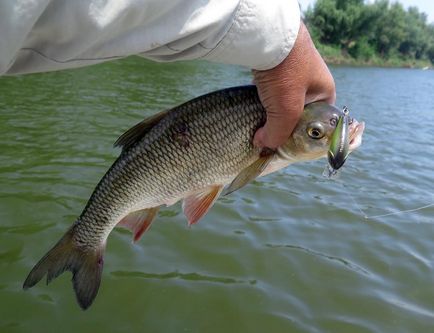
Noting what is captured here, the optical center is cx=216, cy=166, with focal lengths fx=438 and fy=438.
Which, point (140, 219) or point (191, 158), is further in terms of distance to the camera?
point (140, 219)

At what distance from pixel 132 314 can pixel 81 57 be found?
8.88ft

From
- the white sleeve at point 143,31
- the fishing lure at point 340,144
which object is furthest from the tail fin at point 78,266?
the fishing lure at point 340,144

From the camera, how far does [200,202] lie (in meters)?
2.58

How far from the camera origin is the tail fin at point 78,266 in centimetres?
268

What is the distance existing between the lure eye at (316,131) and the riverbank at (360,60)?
170ft

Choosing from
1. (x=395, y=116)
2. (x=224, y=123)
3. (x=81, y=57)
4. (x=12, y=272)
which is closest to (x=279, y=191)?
(x=12, y=272)

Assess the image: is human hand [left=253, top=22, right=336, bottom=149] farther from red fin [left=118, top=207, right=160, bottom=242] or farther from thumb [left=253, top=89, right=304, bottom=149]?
red fin [left=118, top=207, right=160, bottom=242]

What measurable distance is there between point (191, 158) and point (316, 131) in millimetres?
684

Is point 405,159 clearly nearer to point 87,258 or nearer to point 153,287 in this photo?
point 153,287

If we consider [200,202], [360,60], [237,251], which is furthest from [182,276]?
[360,60]

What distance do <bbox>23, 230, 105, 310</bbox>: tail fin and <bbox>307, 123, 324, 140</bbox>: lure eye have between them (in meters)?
1.51

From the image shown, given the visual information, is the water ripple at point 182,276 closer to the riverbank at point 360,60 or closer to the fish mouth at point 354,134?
the fish mouth at point 354,134

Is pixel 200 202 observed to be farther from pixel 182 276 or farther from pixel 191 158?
pixel 182 276

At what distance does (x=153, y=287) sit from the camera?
4.05m
